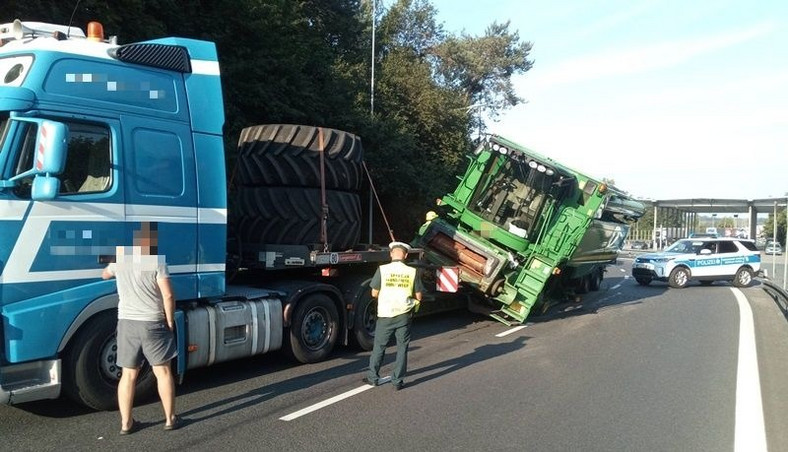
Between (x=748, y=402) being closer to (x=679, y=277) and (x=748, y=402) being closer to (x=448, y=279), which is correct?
(x=448, y=279)

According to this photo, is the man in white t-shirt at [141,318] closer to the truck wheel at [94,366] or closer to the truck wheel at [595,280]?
the truck wheel at [94,366]

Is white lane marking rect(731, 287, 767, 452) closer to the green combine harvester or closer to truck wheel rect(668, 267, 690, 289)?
the green combine harvester

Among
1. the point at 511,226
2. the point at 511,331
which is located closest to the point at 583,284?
the point at 511,226

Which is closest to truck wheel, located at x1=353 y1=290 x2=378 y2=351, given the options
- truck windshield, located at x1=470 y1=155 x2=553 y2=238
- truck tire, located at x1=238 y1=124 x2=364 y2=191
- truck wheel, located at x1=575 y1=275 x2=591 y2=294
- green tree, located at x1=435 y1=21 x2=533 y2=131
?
truck tire, located at x1=238 y1=124 x2=364 y2=191

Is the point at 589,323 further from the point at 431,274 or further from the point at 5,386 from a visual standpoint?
the point at 5,386

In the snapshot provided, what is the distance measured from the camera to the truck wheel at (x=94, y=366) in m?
5.50

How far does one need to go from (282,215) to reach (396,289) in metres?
1.80

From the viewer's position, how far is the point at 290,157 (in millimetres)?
7918

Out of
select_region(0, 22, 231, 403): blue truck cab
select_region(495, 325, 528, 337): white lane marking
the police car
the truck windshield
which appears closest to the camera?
select_region(0, 22, 231, 403): blue truck cab

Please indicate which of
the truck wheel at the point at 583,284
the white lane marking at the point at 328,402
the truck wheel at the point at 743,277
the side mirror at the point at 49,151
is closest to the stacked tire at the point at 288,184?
the white lane marking at the point at 328,402

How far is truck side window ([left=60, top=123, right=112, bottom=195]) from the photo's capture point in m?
5.40

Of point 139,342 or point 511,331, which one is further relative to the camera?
point 511,331

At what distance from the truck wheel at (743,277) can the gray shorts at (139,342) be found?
70.5 feet

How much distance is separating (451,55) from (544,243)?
29.5m
